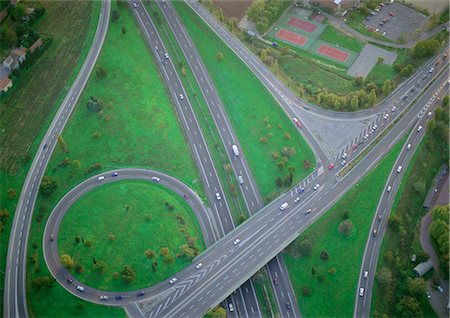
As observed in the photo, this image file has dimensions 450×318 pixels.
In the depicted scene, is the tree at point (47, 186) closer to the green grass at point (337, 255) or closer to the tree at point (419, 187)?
the green grass at point (337, 255)

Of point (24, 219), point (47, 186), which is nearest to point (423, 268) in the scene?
point (47, 186)

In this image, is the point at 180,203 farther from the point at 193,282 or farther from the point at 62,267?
the point at 62,267

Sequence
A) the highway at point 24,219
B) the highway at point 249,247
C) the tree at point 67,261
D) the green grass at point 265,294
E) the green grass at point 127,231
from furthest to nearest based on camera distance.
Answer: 1. the green grass at point 127,231
2. the tree at point 67,261
3. the highway at point 24,219
4. the green grass at point 265,294
5. the highway at point 249,247

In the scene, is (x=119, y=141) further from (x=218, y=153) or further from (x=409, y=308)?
(x=409, y=308)

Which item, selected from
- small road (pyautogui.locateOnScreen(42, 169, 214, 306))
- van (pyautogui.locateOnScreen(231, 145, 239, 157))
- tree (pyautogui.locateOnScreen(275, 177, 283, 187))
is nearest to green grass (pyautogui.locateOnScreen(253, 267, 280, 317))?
small road (pyautogui.locateOnScreen(42, 169, 214, 306))

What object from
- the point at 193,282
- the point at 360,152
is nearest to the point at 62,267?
the point at 193,282

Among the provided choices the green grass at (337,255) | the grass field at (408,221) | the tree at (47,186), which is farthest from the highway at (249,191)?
the tree at (47,186)
